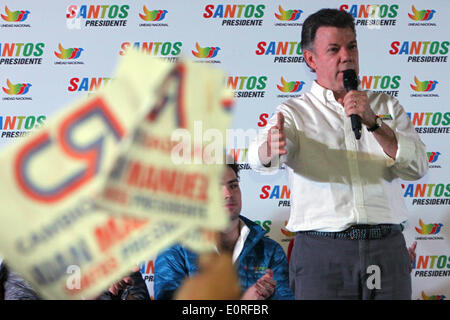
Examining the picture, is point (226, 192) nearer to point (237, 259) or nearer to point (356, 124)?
point (237, 259)

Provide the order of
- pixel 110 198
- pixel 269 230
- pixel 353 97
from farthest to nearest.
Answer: pixel 269 230 → pixel 353 97 → pixel 110 198

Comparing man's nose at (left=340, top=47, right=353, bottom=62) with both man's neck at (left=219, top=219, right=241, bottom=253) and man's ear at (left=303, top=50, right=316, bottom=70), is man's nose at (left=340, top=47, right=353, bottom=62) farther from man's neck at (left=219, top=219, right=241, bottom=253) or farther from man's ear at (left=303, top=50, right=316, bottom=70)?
man's neck at (left=219, top=219, right=241, bottom=253)

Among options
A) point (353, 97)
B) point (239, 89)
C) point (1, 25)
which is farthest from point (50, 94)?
point (353, 97)

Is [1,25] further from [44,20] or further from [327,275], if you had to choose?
[327,275]

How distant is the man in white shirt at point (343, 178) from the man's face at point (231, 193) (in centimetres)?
19

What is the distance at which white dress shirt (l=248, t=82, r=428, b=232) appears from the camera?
151cm

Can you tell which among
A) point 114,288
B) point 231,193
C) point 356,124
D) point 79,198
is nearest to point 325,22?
point 356,124

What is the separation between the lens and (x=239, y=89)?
2.85 metres

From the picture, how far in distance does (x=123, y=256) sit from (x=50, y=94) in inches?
91.7

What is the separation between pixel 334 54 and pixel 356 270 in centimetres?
64

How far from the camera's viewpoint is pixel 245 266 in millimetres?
1646

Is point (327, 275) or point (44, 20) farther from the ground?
point (44, 20)

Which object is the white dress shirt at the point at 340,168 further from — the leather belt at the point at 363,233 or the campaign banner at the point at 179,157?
the campaign banner at the point at 179,157
